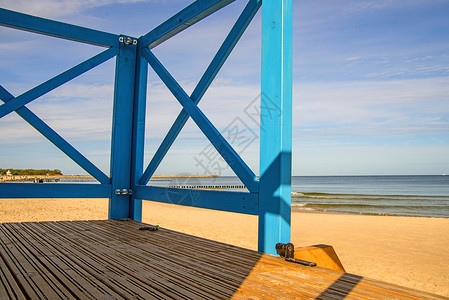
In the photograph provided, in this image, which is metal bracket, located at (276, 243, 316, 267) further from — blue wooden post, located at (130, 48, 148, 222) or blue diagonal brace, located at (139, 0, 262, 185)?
blue wooden post, located at (130, 48, 148, 222)

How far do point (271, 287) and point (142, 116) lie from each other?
108 inches

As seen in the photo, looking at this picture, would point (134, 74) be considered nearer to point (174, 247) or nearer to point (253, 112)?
point (253, 112)

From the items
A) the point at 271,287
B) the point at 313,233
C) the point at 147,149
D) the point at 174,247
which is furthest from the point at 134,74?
the point at 313,233

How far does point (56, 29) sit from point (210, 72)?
179 centimetres

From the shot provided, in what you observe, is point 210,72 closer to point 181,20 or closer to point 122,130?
point 181,20

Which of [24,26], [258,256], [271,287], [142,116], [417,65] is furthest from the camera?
[417,65]

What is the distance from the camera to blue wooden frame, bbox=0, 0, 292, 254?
206 centimetres

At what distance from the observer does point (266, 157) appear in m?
2.10

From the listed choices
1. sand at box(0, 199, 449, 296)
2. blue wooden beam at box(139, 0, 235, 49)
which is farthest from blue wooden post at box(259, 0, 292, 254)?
sand at box(0, 199, 449, 296)

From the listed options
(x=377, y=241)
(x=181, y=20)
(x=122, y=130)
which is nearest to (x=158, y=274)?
(x=181, y=20)

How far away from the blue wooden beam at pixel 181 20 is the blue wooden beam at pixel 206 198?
1.46 meters

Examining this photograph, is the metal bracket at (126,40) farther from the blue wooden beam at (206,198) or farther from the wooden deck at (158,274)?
the wooden deck at (158,274)

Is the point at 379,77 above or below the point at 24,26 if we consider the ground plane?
above

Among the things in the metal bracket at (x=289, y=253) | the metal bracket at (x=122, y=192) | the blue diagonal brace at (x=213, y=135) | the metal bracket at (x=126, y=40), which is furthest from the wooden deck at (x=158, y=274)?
Result: the metal bracket at (x=126, y=40)
